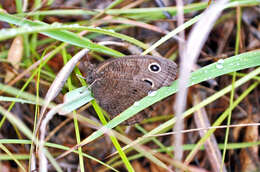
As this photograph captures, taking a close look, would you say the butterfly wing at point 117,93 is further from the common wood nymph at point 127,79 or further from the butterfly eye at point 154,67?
the butterfly eye at point 154,67

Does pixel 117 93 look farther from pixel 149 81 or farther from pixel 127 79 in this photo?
pixel 149 81

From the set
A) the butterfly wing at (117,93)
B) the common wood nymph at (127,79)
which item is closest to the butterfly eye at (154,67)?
the common wood nymph at (127,79)

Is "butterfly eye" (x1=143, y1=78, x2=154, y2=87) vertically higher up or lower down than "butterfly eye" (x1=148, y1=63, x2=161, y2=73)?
lower down

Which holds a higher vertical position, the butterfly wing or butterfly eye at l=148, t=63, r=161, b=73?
butterfly eye at l=148, t=63, r=161, b=73

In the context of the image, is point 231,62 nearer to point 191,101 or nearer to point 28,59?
point 191,101

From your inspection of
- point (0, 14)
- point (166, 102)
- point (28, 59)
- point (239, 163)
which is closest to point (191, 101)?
point (166, 102)

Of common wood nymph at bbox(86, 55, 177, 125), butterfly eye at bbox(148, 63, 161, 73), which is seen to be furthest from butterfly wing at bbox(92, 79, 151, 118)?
butterfly eye at bbox(148, 63, 161, 73)

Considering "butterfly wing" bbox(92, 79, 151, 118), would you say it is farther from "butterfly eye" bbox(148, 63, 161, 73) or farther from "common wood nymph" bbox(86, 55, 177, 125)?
"butterfly eye" bbox(148, 63, 161, 73)

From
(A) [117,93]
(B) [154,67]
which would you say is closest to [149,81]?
(B) [154,67]
